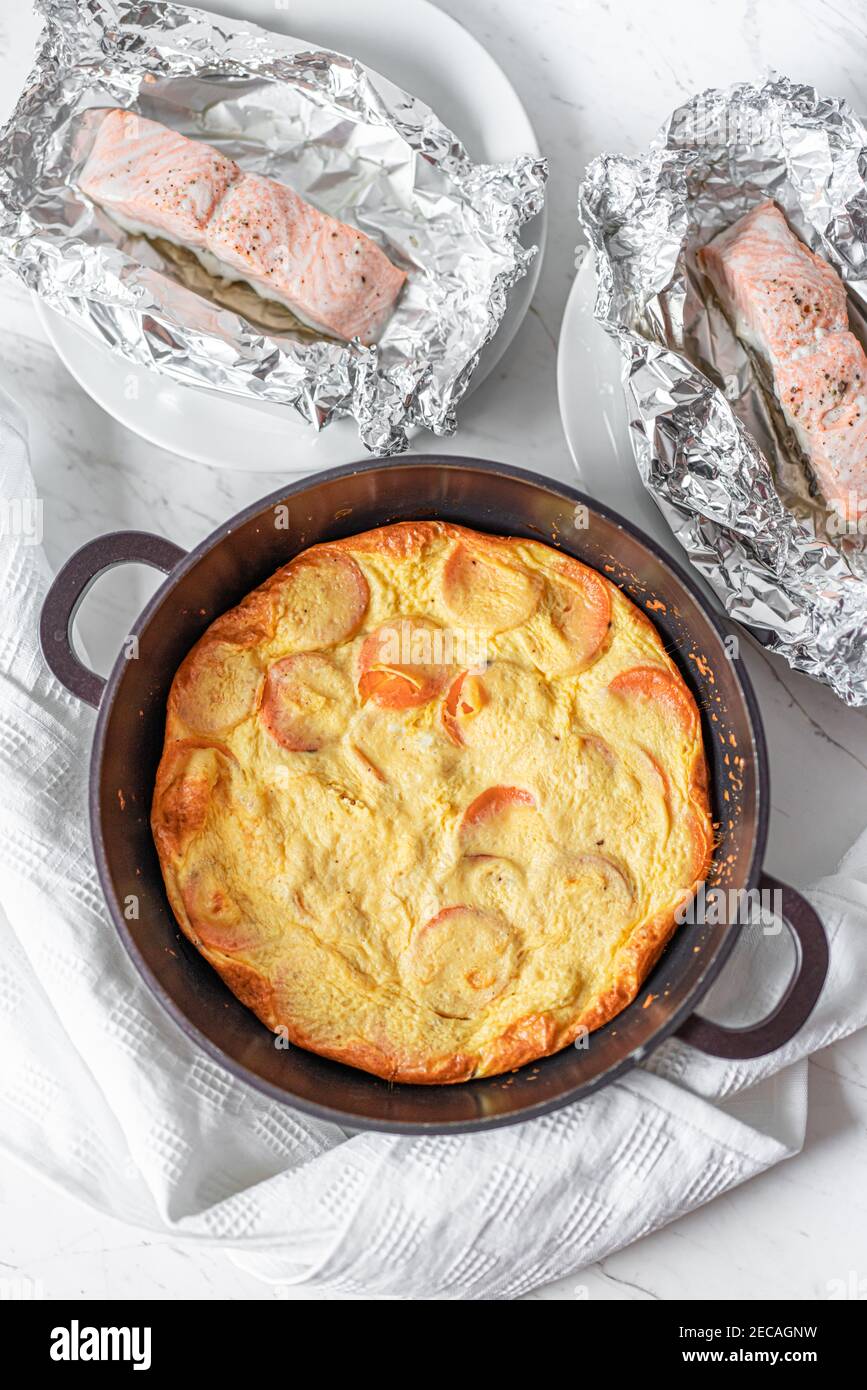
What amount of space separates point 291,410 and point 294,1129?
1.37 meters

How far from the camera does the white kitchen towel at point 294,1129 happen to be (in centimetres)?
198

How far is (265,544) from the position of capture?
1.94 metres

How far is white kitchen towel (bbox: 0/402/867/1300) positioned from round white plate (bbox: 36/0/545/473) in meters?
0.45

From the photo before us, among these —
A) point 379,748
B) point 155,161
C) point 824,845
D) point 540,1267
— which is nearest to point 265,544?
point 379,748

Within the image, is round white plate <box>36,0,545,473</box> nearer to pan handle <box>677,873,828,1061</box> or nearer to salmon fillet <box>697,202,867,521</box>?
salmon fillet <box>697,202,867,521</box>

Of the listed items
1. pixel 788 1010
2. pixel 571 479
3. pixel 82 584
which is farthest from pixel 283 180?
pixel 788 1010

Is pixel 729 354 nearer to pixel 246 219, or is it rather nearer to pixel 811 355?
pixel 811 355

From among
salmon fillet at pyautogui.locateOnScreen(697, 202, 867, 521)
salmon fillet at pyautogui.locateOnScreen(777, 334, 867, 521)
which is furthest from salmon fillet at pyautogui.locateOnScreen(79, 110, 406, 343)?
salmon fillet at pyautogui.locateOnScreen(777, 334, 867, 521)

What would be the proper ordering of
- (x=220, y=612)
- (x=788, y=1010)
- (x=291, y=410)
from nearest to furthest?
(x=788, y=1010) < (x=220, y=612) < (x=291, y=410)

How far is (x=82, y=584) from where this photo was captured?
1.89 metres

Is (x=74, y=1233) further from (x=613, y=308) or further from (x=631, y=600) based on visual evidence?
(x=613, y=308)

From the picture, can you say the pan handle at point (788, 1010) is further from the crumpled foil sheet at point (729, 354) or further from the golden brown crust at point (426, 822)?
the crumpled foil sheet at point (729, 354)

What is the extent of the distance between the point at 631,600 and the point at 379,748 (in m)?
0.54

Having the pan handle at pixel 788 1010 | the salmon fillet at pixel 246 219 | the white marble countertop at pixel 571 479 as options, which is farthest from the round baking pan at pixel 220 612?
the salmon fillet at pixel 246 219
